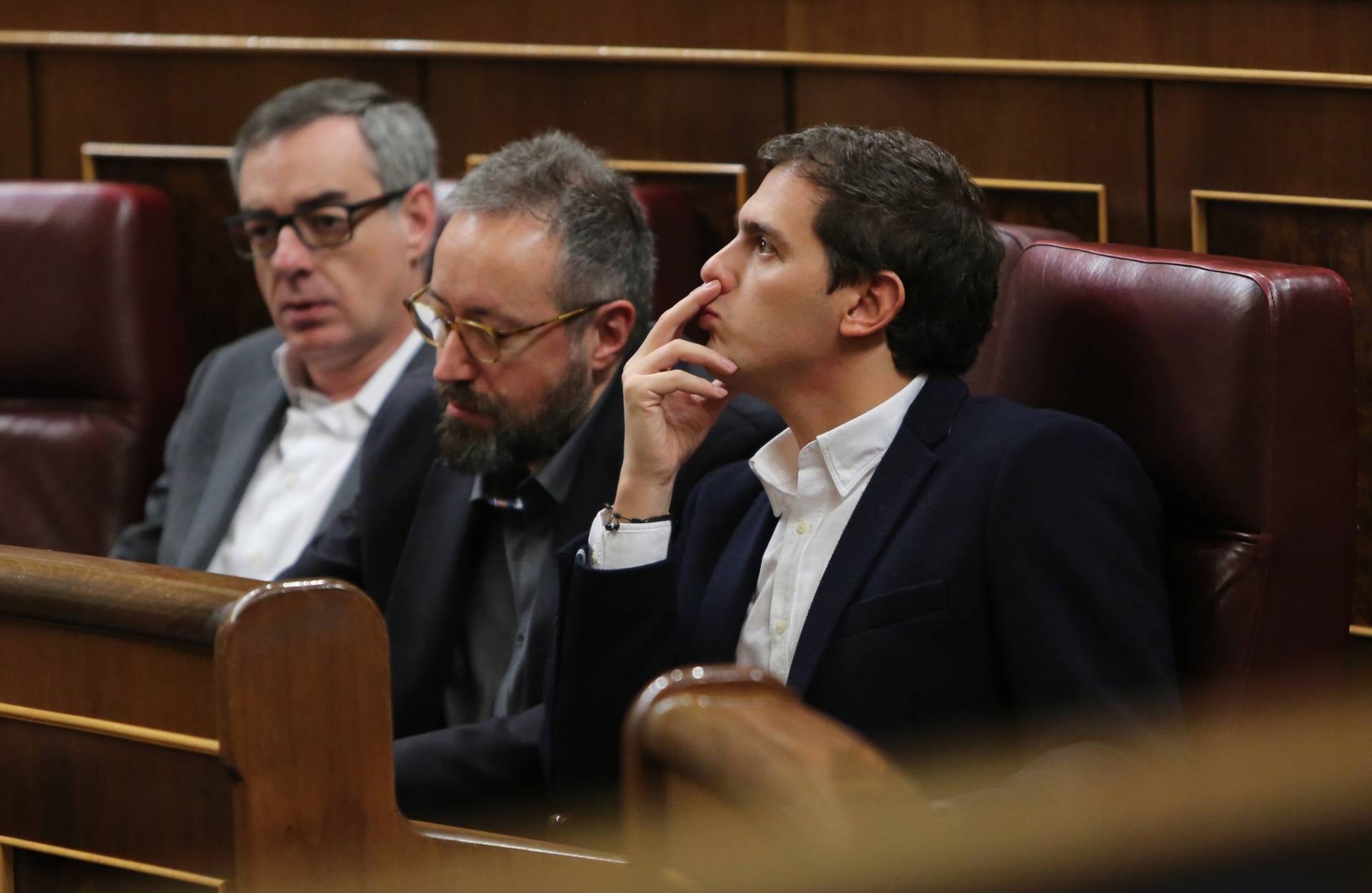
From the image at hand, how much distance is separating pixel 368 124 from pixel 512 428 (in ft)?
2.60

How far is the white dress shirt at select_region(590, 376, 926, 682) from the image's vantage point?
134cm

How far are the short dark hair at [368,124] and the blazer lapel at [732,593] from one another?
108 centimetres

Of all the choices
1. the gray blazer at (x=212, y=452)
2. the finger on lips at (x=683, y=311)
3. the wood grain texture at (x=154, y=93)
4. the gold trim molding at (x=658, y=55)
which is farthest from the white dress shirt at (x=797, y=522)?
the wood grain texture at (x=154, y=93)

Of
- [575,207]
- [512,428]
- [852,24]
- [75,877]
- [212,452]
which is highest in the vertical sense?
[852,24]

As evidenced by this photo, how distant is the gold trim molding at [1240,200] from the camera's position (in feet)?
5.50

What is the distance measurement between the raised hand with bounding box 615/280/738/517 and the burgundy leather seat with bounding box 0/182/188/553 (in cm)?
120

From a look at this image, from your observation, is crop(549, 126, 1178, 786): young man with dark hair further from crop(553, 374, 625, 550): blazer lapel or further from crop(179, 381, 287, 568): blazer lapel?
crop(179, 381, 287, 568): blazer lapel

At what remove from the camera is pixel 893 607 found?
1.26 m

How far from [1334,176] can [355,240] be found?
1.28m

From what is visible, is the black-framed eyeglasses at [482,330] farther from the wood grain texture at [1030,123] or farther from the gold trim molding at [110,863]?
the gold trim molding at [110,863]

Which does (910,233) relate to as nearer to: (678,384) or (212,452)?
(678,384)

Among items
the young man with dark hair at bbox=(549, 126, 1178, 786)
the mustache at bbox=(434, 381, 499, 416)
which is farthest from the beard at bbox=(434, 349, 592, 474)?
the young man with dark hair at bbox=(549, 126, 1178, 786)

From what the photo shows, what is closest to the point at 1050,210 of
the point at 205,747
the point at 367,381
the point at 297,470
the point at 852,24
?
the point at 852,24

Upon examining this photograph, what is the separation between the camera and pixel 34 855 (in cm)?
116
